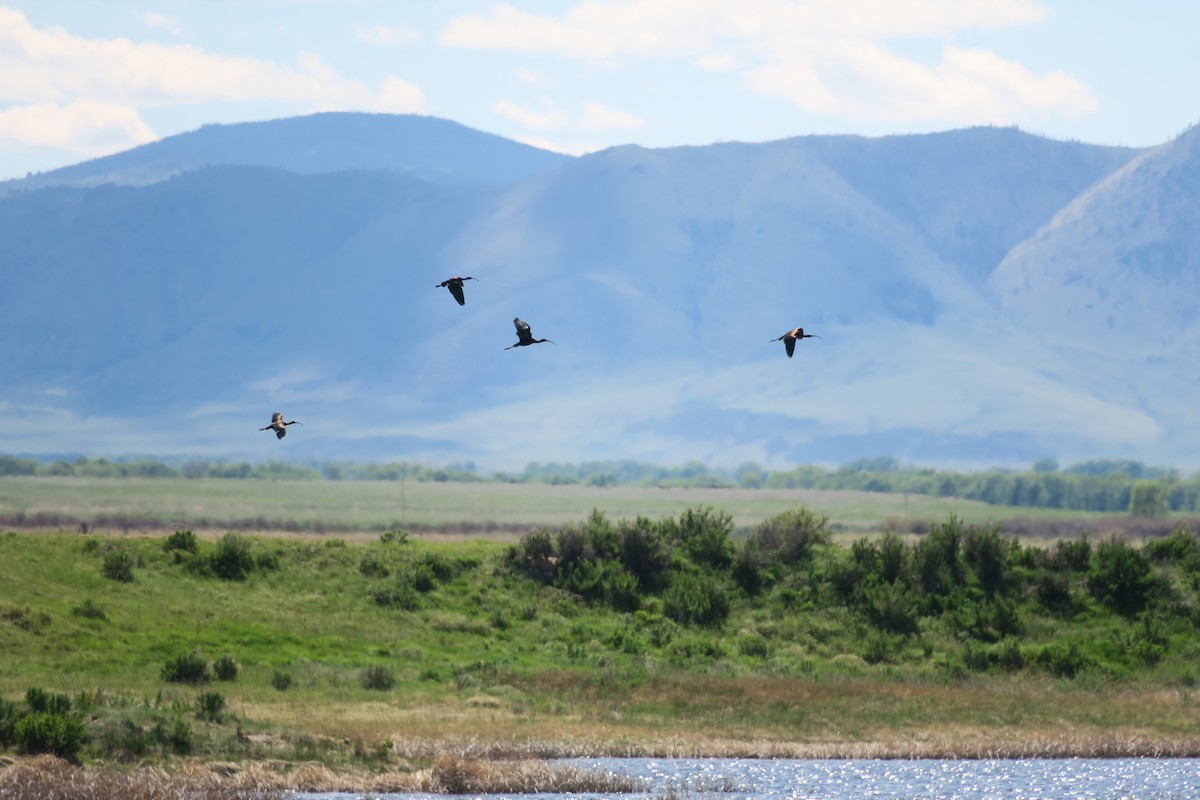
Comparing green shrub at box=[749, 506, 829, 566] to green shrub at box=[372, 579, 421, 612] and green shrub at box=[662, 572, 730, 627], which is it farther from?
green shrub at box=[372, 579, 421, 612]

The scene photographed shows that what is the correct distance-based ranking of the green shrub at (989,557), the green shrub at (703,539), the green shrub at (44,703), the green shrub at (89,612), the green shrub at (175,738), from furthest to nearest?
the green shrub at (703,539) < the green shrub at (989,557) < the green shrub at (89,612) < the green shrub at (44,703) < the green shrub at (175,738)

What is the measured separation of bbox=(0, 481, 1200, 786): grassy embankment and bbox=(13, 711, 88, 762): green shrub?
1.36 feet

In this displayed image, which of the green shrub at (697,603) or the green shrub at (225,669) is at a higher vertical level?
the green shrub at (697,603)

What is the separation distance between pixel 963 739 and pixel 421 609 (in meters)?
19.7

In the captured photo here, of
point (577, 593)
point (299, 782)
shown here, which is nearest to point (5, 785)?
point (299, 782)

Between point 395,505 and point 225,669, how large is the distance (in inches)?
3405

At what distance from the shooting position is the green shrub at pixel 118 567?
5541 cm

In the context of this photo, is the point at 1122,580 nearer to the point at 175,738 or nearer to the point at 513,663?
the point at 513,663

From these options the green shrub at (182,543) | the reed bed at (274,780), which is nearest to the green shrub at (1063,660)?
the reed bed at (274,780)

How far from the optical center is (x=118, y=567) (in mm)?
55688

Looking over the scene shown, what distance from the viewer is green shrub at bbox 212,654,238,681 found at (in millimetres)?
46344

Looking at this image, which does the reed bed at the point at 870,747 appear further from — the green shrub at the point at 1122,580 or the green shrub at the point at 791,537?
the green shrub at the point at 791,537

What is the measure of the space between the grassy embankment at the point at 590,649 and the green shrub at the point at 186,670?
12 centimetres

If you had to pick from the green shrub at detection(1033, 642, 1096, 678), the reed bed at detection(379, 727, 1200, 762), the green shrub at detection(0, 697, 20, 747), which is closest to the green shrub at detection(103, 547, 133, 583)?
the reed bed at detection(379, 727, 1200, 762)
